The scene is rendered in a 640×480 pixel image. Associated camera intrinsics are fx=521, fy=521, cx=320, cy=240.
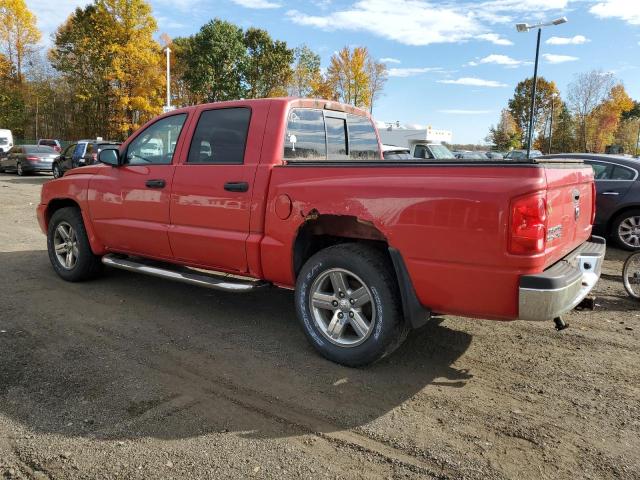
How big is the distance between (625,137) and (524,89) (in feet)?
43.5

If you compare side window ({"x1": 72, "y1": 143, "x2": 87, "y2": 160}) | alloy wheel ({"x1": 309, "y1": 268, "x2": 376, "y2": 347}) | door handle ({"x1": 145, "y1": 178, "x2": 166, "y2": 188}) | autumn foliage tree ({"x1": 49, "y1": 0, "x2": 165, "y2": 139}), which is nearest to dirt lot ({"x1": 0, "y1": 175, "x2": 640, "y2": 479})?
alloy wheel ({"x1": 309, "y1": 268, "x2": 376, "y2": 347})

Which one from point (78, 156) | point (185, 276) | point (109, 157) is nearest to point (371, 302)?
point (185, 276)

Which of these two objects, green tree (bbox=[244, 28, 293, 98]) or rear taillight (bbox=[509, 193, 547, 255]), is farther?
green tree (bbox=[244, 28, 293, 98])

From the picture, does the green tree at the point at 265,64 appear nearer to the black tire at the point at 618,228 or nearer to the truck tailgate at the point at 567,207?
the black tire at the point at 618,228

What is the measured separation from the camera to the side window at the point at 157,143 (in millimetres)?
5055

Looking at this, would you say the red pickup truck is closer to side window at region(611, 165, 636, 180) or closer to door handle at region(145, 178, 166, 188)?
door handle at region(145, 178, 166, 188)

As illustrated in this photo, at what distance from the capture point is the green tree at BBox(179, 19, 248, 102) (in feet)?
143

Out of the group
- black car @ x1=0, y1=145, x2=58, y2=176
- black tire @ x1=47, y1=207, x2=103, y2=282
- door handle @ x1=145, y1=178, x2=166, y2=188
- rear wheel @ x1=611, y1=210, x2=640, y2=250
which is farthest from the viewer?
black car @ x1=0, y1=145, x2=58, y2=176

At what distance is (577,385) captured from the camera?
12.1ft

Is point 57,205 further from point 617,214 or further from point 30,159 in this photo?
point 30,159

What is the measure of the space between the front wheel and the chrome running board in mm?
4327

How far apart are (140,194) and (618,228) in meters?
7.81

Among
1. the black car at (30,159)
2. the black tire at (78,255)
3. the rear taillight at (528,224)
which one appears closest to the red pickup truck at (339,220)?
→ the rear taillight at (528,224)

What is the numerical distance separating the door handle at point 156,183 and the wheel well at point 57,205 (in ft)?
5.16
